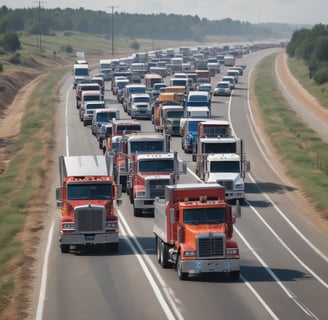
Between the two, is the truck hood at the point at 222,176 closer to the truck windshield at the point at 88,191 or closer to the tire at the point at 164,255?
the truck windshield at the point at 88,191

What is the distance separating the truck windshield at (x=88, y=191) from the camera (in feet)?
121

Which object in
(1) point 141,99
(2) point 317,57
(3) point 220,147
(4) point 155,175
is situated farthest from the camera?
(2) point 317,57

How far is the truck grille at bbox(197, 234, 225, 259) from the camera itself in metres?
31.4

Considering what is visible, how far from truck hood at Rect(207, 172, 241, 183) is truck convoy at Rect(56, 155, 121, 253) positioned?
1011 cm

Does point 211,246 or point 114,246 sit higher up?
point 211,246

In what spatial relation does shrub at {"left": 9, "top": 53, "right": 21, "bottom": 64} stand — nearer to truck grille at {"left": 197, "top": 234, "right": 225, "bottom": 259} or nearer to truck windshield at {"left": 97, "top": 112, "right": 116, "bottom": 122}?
truck windshield at {"left": 97, "top": 112, "right": 116, "bottom": 122}

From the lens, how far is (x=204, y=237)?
31.4 m


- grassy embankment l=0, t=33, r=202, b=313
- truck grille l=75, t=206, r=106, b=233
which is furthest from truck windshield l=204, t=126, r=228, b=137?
truck grille l=75, t=206, r=106, b=233

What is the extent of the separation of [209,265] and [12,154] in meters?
42.8

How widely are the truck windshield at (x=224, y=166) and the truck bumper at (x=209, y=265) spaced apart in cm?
1754


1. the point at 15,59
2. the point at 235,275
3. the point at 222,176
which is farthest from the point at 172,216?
the point at 15,59

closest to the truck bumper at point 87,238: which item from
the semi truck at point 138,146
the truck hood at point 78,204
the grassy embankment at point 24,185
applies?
the truck hood at point 78,204

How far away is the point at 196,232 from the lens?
104ft

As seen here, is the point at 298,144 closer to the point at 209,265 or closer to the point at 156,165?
the point at 156,165
